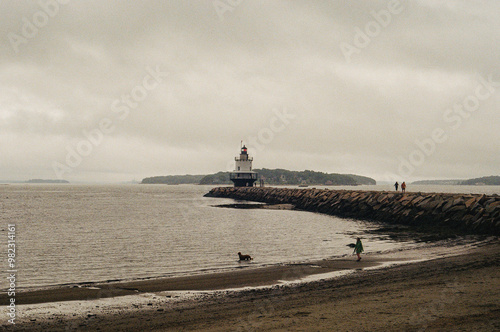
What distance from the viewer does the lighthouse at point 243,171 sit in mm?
89688

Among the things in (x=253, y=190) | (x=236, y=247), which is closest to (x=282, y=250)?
(x=236, y=247)

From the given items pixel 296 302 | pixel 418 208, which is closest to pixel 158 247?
pixel 296 302

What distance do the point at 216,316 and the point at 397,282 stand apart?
5.54 m

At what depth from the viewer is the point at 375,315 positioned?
8.00 meters

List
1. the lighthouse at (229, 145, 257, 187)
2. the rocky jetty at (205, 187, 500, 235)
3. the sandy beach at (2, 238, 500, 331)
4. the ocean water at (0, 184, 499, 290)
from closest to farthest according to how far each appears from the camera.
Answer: the sandy beach at (2, 238, 500, 331), the ocean water at (0, 184, 499, 290), the rocky jetty at (205, 187, 500, 235), the lighthouse at (229, 145, 257, 187)

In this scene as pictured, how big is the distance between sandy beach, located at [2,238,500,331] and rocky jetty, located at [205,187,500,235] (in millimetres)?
12684

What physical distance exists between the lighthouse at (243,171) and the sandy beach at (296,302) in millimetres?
74695

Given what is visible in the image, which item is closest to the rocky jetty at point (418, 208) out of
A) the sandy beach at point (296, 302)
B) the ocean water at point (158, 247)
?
the ocean water at point (158, 247)

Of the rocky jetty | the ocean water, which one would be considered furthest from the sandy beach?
the rocky jetty

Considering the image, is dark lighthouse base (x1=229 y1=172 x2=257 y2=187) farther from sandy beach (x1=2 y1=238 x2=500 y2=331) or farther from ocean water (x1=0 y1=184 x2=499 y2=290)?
sandy beach (x1=2 y1=238 x2=500 y2=331)

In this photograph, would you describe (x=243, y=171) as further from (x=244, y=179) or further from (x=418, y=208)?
(x=418, y=208)

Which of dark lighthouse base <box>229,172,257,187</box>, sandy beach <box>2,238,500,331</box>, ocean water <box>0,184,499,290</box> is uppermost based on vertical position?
A: dark lighthouse base <box>229,172,257,187</box>

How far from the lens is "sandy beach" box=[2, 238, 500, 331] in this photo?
7.75 metres

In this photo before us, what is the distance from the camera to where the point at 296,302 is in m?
9.69
